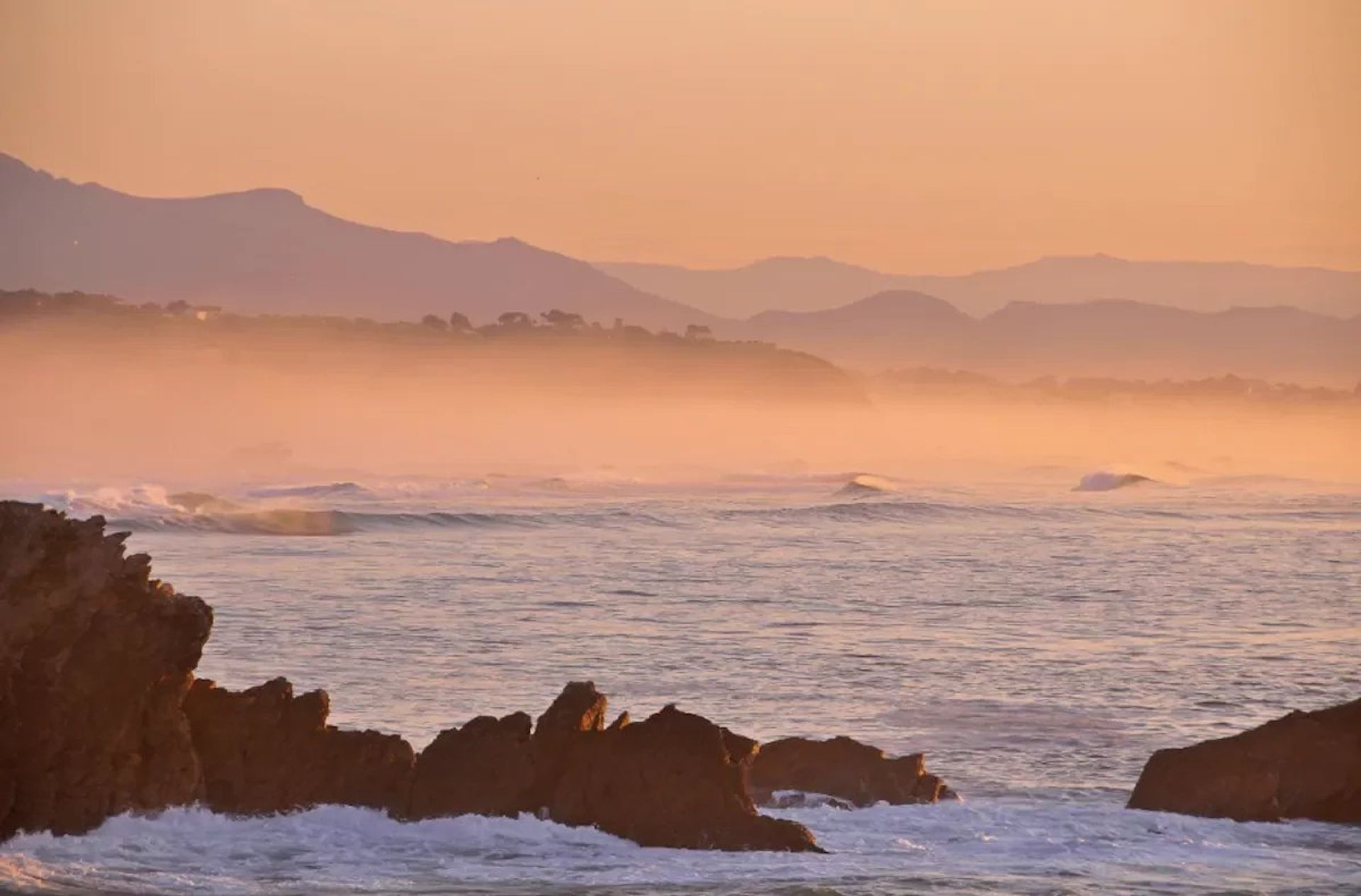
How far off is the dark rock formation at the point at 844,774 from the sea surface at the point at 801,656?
534 millimetres

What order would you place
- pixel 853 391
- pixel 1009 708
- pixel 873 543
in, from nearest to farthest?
pixel 1009 708 < pixel 873 543 < pixel 853 391

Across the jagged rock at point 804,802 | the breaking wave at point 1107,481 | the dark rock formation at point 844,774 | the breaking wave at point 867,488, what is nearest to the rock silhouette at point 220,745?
the jagged rock at point 804,802

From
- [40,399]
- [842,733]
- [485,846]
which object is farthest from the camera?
[40,399]

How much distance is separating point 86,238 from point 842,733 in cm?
10948

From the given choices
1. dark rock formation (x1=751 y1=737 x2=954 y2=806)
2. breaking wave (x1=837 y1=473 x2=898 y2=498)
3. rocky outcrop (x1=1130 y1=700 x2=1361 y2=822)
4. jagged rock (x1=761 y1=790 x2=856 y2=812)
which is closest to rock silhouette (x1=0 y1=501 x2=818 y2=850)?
jagged rock (x1=761 y1=790 x2=856 y2=812)

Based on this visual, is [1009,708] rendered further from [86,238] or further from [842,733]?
[86,238]

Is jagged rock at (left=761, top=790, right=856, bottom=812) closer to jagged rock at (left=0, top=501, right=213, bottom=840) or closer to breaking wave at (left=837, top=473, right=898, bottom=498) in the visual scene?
jagged rock at (left=0, top=501, right=213, bottom=840)

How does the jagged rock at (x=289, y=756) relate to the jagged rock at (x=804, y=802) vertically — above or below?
above

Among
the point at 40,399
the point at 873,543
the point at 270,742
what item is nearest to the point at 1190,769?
the point at 270,742

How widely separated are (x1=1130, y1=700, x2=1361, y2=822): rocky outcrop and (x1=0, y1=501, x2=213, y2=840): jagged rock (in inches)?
400

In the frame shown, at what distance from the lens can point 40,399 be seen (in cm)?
12838

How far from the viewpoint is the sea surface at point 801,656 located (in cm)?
2138

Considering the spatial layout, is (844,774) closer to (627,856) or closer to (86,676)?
(627,856)

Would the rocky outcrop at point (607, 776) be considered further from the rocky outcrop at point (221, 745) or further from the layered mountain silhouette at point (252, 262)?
the layered mountain silhouette at point (252, 262)
